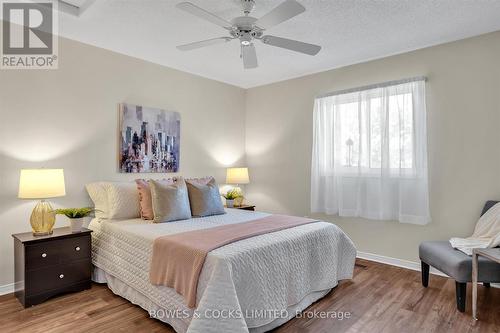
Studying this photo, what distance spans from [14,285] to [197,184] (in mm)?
2000

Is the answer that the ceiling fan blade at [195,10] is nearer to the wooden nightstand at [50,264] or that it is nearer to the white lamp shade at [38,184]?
the white lamp shade at [38,184]

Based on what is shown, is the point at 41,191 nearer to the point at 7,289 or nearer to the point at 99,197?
the point at 99,197

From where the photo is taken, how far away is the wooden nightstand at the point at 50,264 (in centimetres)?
258

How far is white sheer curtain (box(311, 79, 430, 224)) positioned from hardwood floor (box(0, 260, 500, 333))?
3.06ft

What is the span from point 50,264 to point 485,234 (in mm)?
4053

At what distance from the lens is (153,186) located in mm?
3164

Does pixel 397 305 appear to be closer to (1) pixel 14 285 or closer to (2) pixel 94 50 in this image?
(1) pixel 14 285

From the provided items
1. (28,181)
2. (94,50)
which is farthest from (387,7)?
(28,181)

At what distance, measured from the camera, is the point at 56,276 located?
108 inches

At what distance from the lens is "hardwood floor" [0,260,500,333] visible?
2279 millimetres

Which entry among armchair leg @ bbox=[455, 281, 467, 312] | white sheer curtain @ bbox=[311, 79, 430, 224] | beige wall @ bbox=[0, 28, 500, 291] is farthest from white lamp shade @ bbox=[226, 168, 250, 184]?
armchair leg @ bbox=[455, 281, 467, 312]

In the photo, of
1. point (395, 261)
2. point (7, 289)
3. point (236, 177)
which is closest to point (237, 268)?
point (7, 289)

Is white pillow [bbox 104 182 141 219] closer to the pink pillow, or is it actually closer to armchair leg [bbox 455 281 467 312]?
the pink pillow

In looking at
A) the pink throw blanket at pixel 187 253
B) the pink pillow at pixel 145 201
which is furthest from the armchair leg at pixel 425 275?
the pink pillow at pixel 145 201
